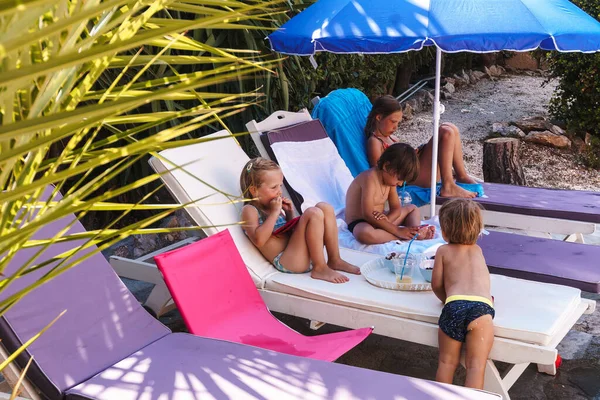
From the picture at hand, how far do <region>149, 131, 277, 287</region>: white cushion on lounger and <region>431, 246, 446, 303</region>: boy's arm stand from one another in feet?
3.35

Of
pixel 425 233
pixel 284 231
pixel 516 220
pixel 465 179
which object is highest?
pixel 284 231

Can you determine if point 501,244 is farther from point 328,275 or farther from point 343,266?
point 328,275

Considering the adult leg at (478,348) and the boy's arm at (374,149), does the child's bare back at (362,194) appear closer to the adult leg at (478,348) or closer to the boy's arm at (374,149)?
the boy's arm at (374,149)

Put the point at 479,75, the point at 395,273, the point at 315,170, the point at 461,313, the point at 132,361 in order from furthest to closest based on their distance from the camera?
1. the point at 479,75
2. the point at 315,170
3. the point at 395,273
4. the point at 461,313
5. the point at 132,361

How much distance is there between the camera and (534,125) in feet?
31.6

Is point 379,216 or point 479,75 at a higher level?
point 379,216

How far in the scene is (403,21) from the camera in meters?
4.13

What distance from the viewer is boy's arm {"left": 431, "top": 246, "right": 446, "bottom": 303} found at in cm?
344

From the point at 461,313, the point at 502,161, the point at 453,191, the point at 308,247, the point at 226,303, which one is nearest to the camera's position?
the point at 461,313

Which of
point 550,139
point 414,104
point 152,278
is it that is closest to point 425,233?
point 152,278

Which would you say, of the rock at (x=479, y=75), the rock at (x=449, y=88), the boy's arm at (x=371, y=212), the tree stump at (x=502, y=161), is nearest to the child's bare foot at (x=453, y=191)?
the boy's arm at (x=371, y=212)

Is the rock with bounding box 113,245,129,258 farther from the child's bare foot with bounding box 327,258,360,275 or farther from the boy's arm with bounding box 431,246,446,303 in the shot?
the boy's arm with bounding box 431,246,446,303

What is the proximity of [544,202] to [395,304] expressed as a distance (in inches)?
92.8

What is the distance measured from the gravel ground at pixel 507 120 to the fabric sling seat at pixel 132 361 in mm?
5967
